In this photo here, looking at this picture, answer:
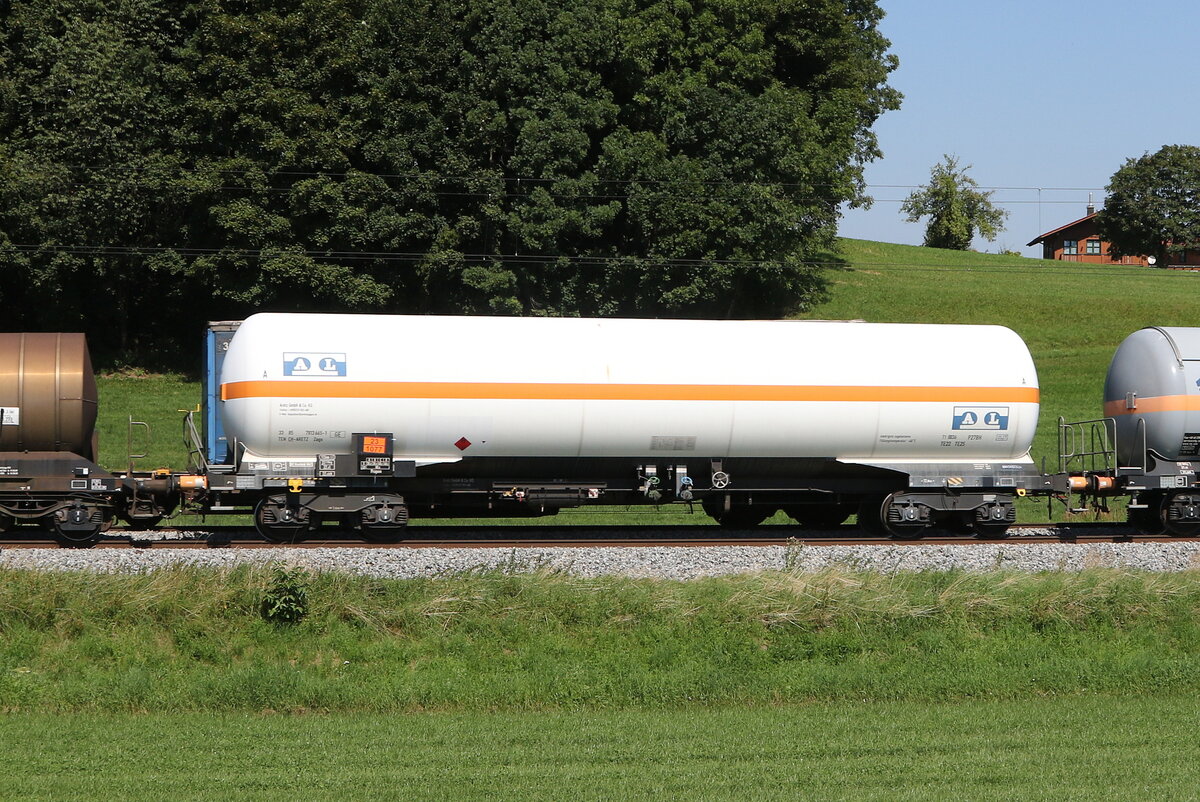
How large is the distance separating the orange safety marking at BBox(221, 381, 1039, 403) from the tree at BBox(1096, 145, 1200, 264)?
265 feet

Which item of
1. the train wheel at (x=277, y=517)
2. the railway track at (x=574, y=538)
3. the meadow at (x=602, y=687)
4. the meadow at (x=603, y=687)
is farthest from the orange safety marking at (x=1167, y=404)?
the train wheel at (x=277, y=517)

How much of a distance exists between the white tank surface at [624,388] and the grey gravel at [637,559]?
1.85 meters

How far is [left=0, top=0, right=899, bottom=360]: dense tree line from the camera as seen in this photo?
131 feet

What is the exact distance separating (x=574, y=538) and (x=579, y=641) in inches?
259

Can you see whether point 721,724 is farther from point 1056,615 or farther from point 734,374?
point 734,374

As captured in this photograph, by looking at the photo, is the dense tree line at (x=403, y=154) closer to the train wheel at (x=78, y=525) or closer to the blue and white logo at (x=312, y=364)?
the train wheel at (x=78, y=525)

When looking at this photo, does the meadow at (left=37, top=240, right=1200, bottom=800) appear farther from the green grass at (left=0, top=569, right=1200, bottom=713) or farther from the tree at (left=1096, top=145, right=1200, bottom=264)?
the tree at (left=1096, top=145, right=1200, bottom=264)

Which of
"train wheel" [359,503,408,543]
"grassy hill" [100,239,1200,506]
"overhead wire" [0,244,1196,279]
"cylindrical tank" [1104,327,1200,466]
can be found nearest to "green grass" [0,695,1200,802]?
"train wheel" [359,503,408,543]

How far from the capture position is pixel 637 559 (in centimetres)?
1662

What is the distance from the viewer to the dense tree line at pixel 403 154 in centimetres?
4000

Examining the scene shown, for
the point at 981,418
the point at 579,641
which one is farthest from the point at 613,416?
the point at 981,418

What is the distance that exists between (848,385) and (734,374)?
6.15ft

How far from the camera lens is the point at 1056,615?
14.0m

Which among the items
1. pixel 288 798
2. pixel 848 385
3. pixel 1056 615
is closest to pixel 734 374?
pixel 848 385
